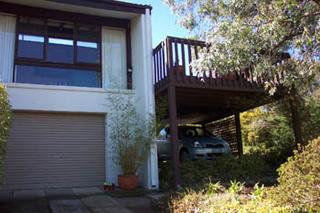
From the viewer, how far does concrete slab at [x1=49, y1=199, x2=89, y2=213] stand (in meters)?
7.87

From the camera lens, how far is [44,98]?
11.1 meters

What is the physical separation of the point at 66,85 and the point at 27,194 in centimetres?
356

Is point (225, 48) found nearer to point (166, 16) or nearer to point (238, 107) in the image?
point (166, 16)

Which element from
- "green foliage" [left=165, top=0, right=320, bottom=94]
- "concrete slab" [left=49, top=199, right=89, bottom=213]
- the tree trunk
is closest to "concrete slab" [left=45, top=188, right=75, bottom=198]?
"concrete slab" [left=49, top=199, right=89, bottom=213]

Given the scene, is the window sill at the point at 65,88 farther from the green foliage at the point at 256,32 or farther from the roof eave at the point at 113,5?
the green foliage at the point at 256,32

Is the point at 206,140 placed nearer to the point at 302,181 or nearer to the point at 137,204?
the point at 137,204

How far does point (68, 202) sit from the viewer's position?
873 cm

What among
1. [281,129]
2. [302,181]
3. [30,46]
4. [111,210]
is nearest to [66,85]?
[30,46]

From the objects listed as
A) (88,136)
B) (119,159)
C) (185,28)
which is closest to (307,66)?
(185,28)

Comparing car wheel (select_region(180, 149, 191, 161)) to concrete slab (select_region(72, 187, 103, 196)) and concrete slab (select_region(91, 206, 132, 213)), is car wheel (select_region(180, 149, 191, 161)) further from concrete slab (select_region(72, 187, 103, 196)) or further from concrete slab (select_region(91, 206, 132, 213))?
concrete slab (select_region(91, 206, 132, 213))

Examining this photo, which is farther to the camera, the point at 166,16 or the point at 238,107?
the point at 238,107

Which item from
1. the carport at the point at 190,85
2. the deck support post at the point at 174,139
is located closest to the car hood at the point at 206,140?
the carport at the point at 190,85

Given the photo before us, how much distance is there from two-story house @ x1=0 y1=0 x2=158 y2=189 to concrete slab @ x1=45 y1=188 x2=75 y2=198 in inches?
19.1

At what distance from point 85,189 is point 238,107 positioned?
6.92 metres
